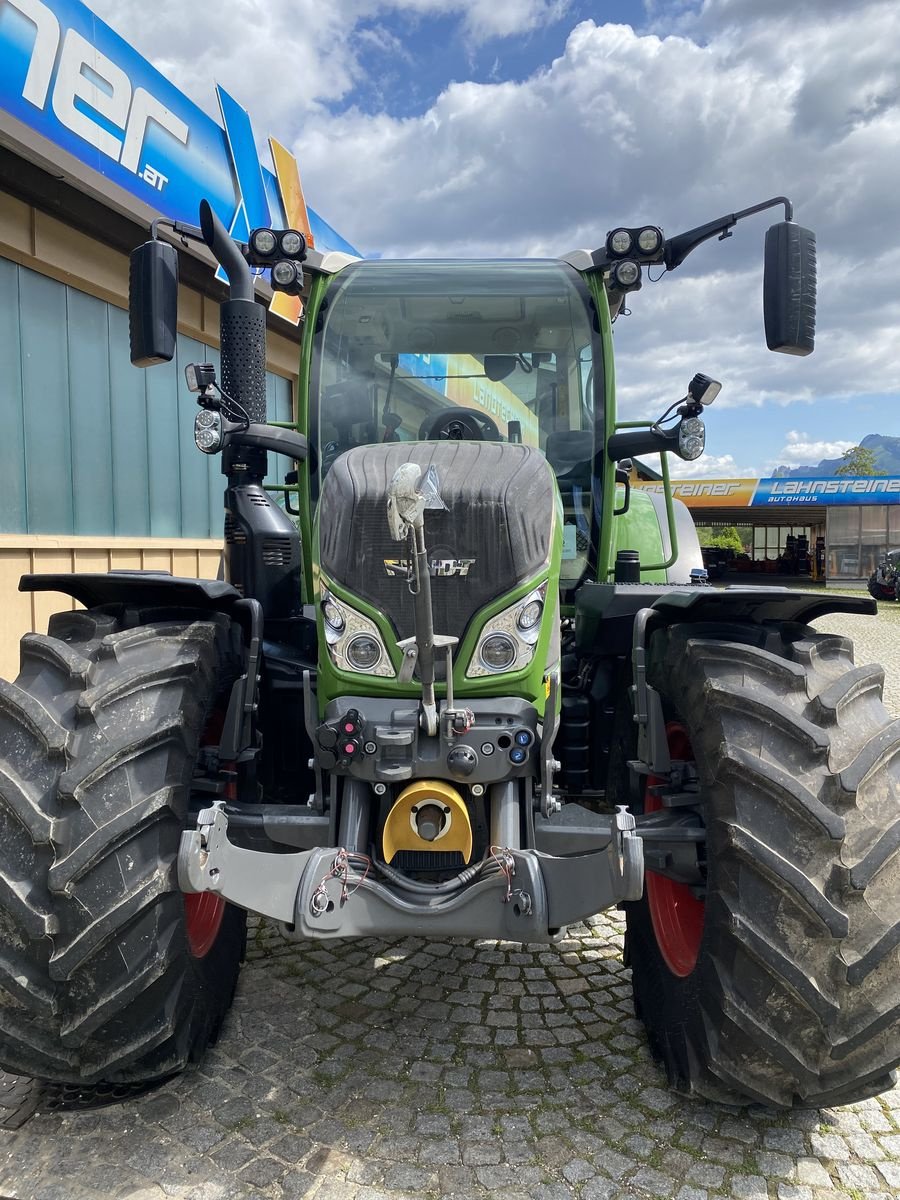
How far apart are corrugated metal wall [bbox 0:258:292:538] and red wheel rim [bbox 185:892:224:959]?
4326 millimetres

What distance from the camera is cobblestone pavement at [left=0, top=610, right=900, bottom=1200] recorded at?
6.70 ft

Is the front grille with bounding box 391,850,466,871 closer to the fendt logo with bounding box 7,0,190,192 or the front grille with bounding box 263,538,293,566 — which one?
the front grille with bounding box 263,538,293,566

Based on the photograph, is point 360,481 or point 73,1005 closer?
point 73,1005

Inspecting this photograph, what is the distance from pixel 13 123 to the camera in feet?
17.6

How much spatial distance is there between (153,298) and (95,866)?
1893mm

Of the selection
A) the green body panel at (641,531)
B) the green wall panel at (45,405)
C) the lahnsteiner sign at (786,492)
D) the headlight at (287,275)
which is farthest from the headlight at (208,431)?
the lahnsteiner sign at (786,492)

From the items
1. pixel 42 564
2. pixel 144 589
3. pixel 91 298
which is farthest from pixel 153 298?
pixel 91 298

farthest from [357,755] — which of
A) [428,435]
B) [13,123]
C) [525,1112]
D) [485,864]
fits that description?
[13,123]

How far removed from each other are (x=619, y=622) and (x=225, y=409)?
1.70 m

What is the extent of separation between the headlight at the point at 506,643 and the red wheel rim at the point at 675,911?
55 cm

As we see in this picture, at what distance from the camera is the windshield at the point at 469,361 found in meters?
3.48

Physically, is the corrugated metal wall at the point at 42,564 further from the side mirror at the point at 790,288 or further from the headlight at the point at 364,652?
the side mirror at the point at 790,288

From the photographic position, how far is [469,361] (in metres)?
3.63

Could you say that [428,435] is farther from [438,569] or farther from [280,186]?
[280,186]
